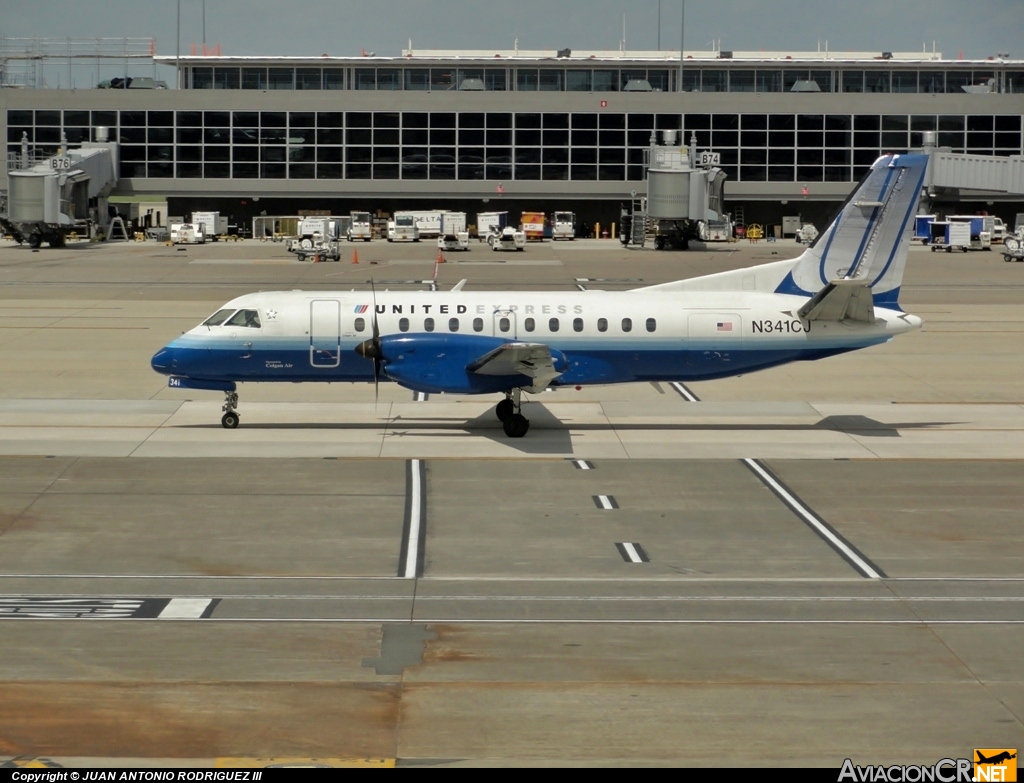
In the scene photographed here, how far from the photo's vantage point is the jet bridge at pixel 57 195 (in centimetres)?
9062

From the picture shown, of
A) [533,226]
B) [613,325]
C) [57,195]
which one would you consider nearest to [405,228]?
[533,226]

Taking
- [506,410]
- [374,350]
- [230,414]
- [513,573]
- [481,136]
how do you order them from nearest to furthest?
1. [513,573]
2. [374,350]
3. [506,410]
4. [230,414]
5. [481,136]

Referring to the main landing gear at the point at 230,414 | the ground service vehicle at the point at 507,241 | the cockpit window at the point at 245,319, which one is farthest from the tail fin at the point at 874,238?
the ground service vehicle at the point at 507,241

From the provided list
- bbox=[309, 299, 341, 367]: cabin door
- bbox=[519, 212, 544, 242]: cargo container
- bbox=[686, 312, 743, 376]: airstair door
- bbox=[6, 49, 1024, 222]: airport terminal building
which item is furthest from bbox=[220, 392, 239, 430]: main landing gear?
bbox=[6, 49, 1024, 222]: airport terminal building

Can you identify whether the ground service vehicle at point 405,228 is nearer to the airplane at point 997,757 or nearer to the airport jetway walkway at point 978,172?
the airport jetway walkway at point 978,172

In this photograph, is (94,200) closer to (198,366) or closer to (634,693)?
(198,366)

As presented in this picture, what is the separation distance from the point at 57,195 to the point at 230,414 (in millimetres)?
68691

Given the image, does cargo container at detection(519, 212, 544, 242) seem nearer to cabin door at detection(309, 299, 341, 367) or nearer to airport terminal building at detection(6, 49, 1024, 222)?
airport terminal building at detection(6, 49, 1024, 222)

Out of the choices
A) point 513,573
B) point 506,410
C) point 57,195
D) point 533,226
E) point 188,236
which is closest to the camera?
point 513,573

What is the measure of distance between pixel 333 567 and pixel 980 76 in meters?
119

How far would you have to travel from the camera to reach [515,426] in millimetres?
28734

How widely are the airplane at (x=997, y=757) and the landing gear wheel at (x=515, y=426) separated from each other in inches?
672

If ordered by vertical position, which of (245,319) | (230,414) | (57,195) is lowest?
(230,414)

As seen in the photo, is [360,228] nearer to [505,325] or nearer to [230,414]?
[230,414]
